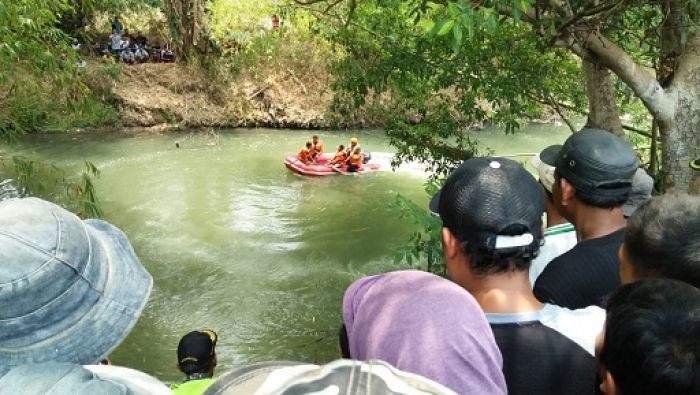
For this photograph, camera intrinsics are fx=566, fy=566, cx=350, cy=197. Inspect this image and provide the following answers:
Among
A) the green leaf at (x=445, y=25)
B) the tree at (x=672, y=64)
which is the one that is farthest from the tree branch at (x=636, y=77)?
the green leaf at (x=445, y=25)

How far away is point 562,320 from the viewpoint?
1.43 metres

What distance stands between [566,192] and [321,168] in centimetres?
1039

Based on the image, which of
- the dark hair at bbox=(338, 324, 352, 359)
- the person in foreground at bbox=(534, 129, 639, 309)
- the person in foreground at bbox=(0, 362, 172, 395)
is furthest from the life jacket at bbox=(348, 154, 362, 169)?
the person in foreground at bbox=(0, 362, 172, 395)

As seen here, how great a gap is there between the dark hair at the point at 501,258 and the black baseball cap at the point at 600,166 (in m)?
0.58

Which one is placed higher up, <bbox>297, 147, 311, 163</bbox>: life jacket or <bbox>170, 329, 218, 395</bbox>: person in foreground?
<bbox>170, 329, 218, 395</bbox>: person in foreground

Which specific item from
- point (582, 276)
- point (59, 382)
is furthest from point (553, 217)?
point (59, 382)

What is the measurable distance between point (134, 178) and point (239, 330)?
24.1 feet

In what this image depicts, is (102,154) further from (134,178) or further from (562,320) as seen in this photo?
(562,320)

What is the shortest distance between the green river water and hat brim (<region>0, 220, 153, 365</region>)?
110 inches

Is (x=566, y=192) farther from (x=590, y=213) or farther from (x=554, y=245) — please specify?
(x=554, y=245)

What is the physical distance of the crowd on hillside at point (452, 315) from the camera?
96 centimetres

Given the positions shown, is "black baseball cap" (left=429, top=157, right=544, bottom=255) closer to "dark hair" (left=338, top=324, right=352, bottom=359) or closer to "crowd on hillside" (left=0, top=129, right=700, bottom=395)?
"crowd on hillside" (left=0, top=129, right=700, bottom=395)

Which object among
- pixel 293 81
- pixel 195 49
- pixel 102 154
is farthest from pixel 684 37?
pixel 195 49

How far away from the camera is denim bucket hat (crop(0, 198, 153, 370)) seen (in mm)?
1120
